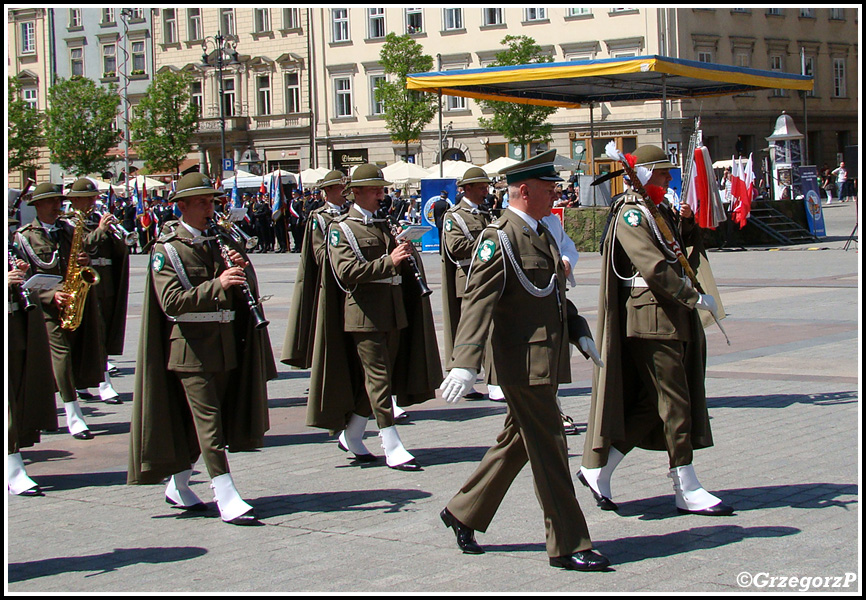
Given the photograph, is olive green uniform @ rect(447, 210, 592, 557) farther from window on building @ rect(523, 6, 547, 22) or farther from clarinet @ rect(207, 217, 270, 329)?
window on building @ rect(523, 6, 547, 22)

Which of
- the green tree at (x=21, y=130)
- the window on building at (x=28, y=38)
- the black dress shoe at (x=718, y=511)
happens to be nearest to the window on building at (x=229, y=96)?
the green tree at (x=21, y=130)

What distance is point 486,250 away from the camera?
5.14 m

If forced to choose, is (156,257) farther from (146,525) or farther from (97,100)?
(97,100)

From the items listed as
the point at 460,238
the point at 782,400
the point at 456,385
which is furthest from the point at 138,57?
the point at 456,385

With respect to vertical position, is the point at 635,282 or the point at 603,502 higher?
the point at 635,282

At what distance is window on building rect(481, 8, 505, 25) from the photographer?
52844 millimetres

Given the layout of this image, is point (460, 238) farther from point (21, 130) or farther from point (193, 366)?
point (21, 130)

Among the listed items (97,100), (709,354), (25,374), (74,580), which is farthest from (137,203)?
(74,580)

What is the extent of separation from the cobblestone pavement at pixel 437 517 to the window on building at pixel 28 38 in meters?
61.2

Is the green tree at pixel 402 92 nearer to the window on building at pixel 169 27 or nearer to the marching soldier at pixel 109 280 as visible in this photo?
the window on building at pixel 169 27

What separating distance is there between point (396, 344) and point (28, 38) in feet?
213

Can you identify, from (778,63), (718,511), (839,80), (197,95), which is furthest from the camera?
(197,95)

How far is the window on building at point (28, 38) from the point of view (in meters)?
66.0

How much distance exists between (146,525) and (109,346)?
4679mm
